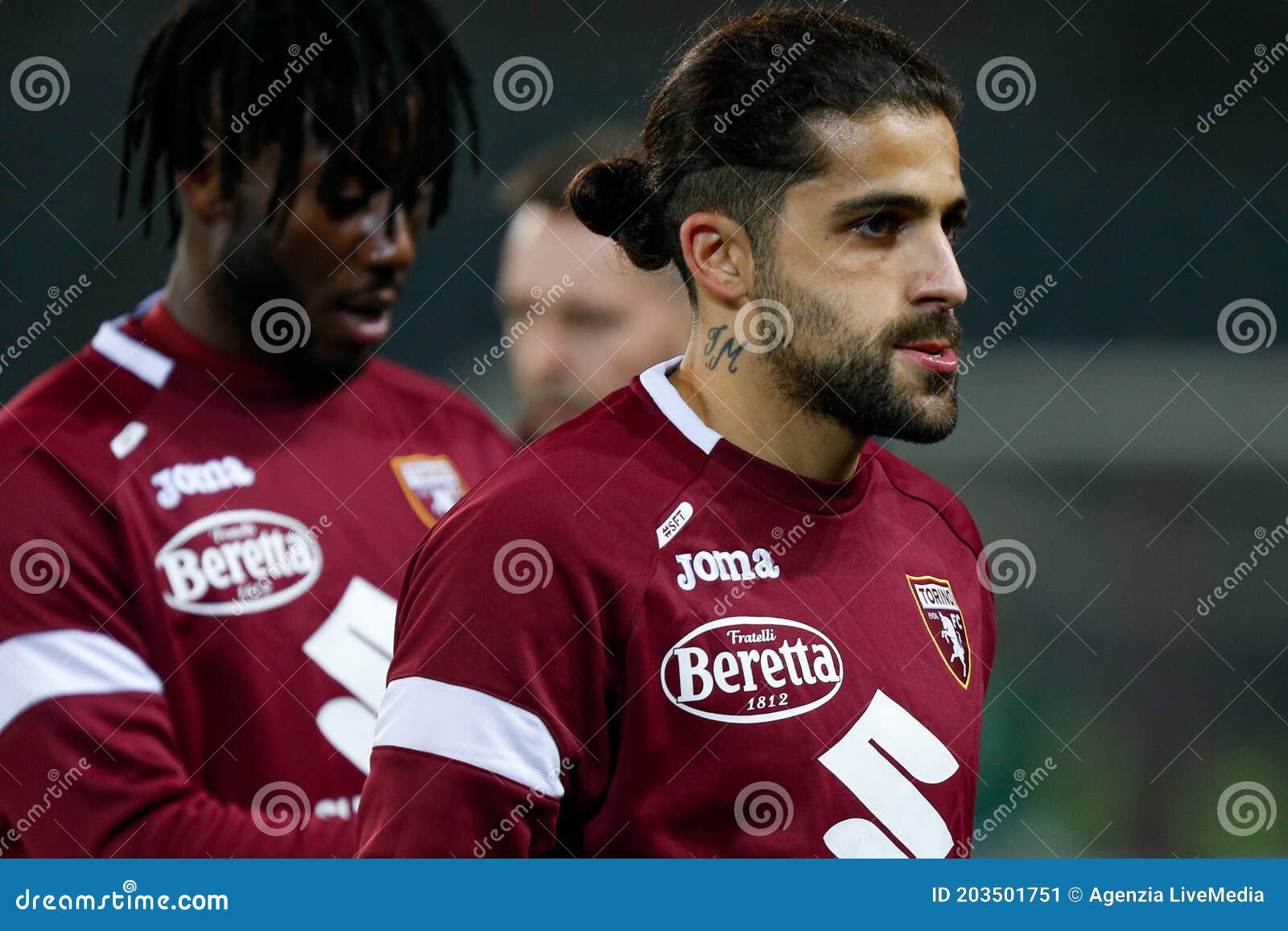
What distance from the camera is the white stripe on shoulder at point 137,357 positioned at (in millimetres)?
2980

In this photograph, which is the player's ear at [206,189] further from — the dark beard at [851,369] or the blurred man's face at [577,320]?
the dark beard at [851,369]

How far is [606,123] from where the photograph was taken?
6371 millimetres

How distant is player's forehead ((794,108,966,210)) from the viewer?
6.52 ft

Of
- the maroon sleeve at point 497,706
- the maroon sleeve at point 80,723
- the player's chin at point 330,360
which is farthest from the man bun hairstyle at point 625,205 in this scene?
the maroon sleeve at point 80,723

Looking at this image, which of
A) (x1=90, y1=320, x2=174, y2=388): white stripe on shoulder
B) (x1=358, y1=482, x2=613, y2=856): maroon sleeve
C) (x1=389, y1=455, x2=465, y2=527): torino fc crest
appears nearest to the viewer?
(x1=358, y1=482, x2=613, y2=856): maroon sleeve

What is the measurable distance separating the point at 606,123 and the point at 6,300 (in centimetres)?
271

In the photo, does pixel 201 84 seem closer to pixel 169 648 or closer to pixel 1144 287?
pixel 169 648

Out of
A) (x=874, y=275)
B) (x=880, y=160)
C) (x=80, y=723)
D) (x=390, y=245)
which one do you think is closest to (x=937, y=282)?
(x=874, y=275)

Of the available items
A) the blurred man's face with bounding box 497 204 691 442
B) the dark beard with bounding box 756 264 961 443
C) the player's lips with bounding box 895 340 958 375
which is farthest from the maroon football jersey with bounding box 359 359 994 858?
the blurred man's face with bounding box 497 204 691 442

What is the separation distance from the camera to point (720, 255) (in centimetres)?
212

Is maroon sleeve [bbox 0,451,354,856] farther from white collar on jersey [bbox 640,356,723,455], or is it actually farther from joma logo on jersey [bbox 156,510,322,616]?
white collar on jersey [bbox 640,356,723,455]

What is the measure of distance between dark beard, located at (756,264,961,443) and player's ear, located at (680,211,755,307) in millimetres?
37

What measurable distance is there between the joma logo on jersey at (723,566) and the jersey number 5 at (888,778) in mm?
237

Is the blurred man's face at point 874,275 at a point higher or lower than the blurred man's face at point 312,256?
higher
